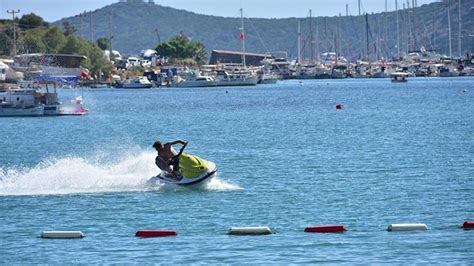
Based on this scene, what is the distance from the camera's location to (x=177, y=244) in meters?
31.4

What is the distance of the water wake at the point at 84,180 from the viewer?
42.3 metres

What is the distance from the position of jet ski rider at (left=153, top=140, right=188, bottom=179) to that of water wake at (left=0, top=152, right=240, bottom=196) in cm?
110

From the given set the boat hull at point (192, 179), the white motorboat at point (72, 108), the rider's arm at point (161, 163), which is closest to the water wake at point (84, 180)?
the boat hull at point (192, 179)

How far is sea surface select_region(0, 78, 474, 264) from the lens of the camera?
99.7ft

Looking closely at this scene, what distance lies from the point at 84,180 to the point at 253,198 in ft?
20.0

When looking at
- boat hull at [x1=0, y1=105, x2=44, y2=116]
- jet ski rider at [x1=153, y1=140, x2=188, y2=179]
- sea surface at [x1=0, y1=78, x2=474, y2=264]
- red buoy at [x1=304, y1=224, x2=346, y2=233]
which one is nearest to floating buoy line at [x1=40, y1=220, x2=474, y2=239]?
red buoy at [x1=304, y1=224, x2=346, y2=233]

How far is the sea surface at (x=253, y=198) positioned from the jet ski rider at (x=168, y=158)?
2.35 feet

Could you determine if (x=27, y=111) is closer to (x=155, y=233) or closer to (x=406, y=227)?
(x=155, y=233)

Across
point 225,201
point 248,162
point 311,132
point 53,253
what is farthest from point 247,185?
point 311,132

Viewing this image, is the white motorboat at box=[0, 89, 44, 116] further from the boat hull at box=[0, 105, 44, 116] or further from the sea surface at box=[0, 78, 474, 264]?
the sea surface at box=[0, 78, 474, 264]

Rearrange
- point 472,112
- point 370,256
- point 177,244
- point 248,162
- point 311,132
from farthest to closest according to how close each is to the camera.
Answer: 1. point 472,112
2. point 311,132
3. point 248,162
4. point 177,244
5. point 370,256

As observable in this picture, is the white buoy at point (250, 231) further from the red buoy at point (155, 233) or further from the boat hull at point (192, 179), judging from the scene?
the boat hull at point (192, 179)

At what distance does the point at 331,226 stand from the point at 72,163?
47.7 feet

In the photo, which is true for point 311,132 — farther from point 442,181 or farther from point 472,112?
point 442,181
